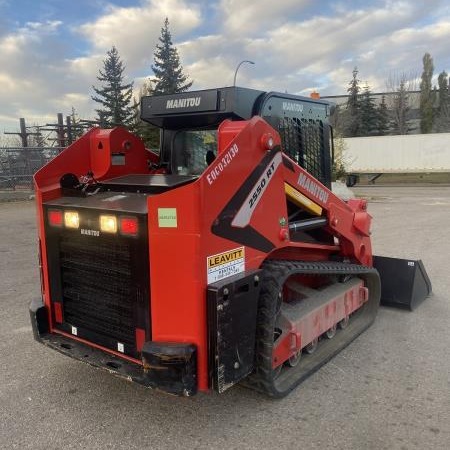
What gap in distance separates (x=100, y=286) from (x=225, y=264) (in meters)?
0.99

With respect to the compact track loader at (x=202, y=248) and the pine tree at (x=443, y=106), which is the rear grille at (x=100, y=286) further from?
the pine tree at (x=443, y=106)

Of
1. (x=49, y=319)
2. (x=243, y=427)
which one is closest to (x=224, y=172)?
(x=243, y=427)

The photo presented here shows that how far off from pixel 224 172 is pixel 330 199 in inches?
66.0

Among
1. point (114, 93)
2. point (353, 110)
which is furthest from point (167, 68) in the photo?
point (353, 110)

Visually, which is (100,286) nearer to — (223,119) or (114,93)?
(223,119)

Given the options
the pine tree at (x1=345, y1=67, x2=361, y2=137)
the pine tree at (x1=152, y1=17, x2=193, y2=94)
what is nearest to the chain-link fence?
the pine tree at (x1=152, y1=17, x2=193, y2=94)

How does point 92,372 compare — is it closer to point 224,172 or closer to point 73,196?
point 73,196

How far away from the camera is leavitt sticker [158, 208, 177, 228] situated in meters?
2.77

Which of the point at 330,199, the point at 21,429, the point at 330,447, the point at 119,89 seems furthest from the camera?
the point at 119,89

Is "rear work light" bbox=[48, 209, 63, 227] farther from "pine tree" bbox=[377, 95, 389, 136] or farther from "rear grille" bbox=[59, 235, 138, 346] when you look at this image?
"pine tree" bbox=[377, 95, 389, 136]

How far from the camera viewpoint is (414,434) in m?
3.00

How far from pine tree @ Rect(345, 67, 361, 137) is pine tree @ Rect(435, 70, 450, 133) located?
7.80m

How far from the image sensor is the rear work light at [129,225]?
116 inches

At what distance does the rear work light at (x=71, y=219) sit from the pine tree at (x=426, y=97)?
176 ft
